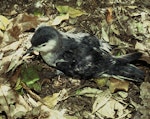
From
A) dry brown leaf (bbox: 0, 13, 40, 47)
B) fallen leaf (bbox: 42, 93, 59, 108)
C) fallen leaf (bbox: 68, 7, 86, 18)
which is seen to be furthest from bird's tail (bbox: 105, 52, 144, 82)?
dry brown leaf (bbox: 0, 13, 40, 47)

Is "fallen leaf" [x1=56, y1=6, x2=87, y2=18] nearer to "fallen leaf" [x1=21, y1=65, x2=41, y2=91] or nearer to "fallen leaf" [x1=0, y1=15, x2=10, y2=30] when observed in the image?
"fallen leaf" [x1=0, y1=15, x2=10, y2=30]

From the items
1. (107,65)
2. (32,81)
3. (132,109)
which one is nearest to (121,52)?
(107,65)

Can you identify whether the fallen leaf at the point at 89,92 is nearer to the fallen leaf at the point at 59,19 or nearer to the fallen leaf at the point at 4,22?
the fallen leaf at the point at 59,19

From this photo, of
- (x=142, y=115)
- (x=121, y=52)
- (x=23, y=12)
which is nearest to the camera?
(x=142, y=115)

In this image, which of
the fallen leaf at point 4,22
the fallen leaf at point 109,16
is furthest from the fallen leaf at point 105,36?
the fallen leaf at point 4,22

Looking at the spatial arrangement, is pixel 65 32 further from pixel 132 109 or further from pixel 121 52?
pixel 132 109
